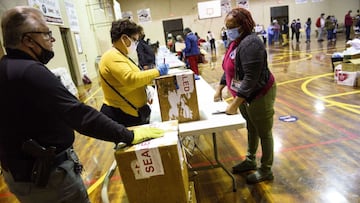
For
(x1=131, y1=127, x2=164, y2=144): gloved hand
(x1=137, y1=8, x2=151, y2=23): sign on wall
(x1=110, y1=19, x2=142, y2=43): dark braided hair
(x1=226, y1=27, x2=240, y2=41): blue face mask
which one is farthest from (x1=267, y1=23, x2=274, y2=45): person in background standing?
(x1=131, y1=127, x2=164, y2=144): gloved hand

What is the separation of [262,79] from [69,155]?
1395 mm

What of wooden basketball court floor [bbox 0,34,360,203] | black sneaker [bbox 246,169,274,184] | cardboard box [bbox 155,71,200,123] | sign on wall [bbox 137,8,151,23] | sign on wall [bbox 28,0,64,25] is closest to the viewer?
cardboard box [bbox 155,71,200,123]

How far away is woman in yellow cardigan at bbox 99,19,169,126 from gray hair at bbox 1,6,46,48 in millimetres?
769

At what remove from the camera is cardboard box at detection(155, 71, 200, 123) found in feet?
5.41

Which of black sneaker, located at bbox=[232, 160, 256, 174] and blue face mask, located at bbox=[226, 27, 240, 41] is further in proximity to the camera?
black sneaker, located at bbox=[232, 160, 256, 174]

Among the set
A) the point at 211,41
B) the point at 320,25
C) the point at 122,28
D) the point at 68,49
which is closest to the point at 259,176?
the point at 122,28

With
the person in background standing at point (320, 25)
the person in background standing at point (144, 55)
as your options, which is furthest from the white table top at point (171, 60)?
the person in background standing at point (320, 25)

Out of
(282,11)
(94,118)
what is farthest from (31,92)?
(282,11)

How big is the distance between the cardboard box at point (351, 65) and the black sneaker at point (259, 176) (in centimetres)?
348

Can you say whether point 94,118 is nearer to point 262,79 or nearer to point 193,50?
point 262,79

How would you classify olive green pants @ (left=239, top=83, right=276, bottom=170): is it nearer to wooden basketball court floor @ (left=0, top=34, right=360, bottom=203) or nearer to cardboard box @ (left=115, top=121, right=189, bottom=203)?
wooden basketball court floor @ (left=0, top=34, right=360, bottom=203)

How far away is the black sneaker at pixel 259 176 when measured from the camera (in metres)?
2.26

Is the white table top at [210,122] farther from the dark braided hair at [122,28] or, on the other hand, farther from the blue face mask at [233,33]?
the dark braided hair at [122,28]

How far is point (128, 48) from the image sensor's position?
193cm
